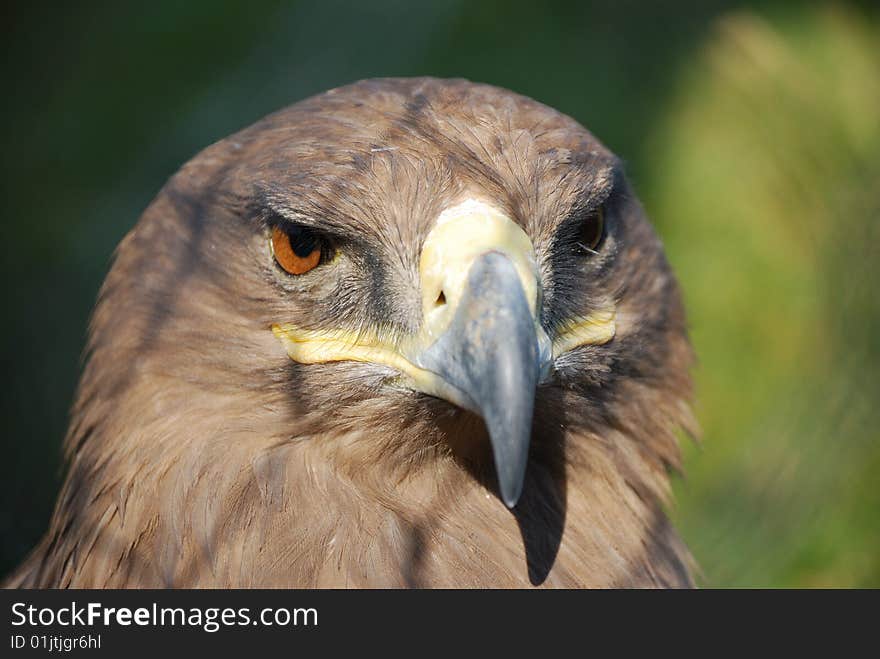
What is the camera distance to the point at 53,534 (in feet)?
8.04

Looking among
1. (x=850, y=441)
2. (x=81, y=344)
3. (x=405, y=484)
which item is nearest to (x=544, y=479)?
(x=405, y=484)

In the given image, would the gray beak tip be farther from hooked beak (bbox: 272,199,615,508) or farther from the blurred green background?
the blurred green background

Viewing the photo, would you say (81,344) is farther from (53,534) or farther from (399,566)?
(399,566)

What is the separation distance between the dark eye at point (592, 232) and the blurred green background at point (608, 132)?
87.5 inches

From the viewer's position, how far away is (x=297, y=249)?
7.38ft

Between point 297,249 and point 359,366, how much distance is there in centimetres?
26

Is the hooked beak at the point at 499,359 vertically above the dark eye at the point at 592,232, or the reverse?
the dark eye at the point at 592,232

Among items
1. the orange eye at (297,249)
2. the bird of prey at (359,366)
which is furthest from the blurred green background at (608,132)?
the orange eye at (297,249)

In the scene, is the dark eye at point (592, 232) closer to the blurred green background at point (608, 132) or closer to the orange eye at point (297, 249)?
the orange eye at point (297, 249)

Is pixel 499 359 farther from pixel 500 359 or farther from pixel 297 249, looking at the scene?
pixel 297 249

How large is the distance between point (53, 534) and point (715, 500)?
2794mm

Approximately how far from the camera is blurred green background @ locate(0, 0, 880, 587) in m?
4.65

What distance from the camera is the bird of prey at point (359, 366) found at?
2156 millimetres
